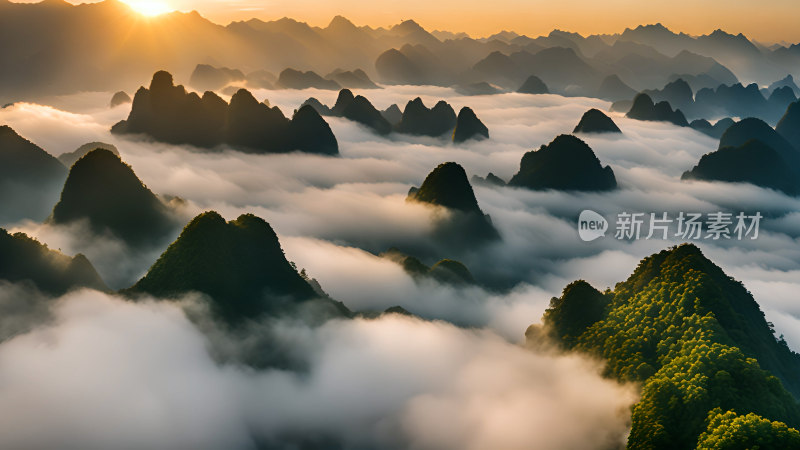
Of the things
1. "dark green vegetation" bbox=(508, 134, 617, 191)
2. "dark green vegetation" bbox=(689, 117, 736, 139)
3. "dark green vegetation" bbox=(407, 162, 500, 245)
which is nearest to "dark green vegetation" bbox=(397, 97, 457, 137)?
"dark green vegetation" bbox=(508, 134, 617, 191)

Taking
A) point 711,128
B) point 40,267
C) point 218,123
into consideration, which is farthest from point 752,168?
point 40,267

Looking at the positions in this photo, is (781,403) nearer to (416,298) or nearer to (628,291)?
(628,291)

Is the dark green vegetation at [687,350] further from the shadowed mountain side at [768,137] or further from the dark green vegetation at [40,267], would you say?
the shadowed mountain side at [768,137]

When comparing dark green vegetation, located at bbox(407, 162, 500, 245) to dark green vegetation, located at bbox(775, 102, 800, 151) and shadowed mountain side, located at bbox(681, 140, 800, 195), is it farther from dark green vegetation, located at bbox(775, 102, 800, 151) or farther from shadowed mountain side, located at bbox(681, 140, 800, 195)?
dark green vegetation, located at bbox(775, 102, 800, 151)

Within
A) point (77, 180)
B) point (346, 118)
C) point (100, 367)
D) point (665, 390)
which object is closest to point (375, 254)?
point (77, 180)

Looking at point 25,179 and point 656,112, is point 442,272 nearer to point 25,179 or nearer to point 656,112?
point 25,179

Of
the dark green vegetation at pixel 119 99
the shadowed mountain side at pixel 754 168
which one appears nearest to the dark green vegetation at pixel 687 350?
the shadowed mountain side at pixel 754 168
